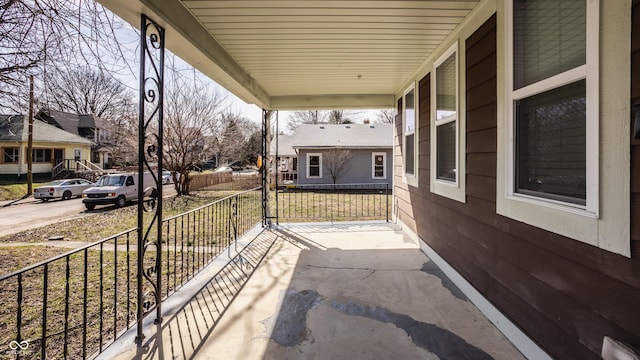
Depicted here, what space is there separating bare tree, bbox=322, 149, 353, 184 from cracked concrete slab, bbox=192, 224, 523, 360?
11.1 metres

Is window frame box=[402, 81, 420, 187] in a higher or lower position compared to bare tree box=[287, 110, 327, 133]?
lower

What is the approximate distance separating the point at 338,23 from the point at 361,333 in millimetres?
2648

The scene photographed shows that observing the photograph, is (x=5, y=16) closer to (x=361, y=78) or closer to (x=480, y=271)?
(x=361, y=78)

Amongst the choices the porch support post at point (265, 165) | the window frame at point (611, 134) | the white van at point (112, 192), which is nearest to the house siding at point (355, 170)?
the white van at point (112, 192)

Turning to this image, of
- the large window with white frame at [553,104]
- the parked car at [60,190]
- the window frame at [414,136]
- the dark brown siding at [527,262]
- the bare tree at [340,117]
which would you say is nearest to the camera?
the dark brown siding at [527,262]

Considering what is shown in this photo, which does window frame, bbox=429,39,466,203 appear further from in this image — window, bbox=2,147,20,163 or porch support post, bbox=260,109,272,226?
window, bbox=2,147,20,163

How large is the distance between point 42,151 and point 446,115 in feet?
82.2

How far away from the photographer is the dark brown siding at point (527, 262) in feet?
4.43

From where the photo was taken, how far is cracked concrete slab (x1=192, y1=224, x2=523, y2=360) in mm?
2078

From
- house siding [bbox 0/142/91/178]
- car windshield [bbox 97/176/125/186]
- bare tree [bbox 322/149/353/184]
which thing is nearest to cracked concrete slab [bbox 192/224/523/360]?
car windshield [bbox 97/176/125/186]

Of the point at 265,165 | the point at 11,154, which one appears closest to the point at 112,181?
the point at 265,165

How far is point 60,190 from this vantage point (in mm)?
12812

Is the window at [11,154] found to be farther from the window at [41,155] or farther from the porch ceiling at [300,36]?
the porch ceiling at [300,36]

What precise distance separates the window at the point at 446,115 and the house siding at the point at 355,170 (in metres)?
11.7
